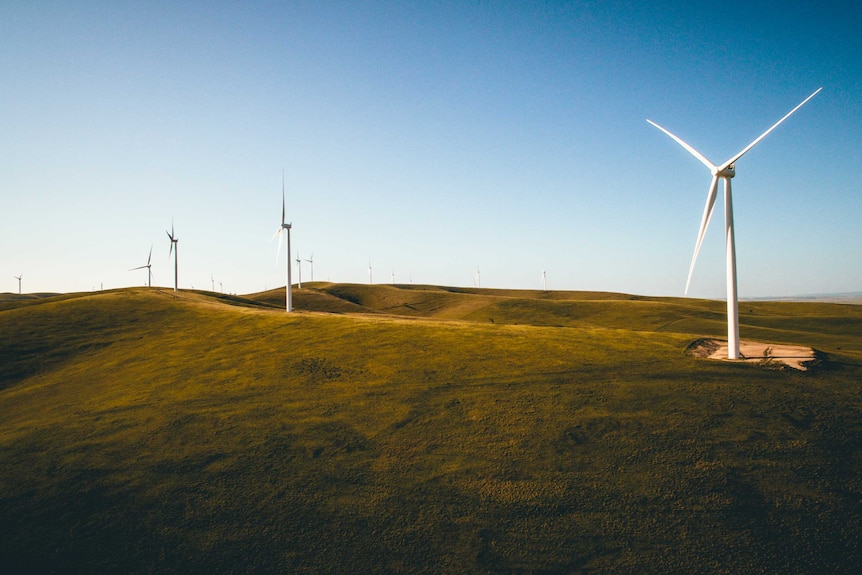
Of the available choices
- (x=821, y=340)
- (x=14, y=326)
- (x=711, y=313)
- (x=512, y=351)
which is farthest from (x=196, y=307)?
(x=711, y=313)

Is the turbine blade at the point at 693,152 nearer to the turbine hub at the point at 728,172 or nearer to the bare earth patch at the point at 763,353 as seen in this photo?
the turbine hub at the point at 728,172

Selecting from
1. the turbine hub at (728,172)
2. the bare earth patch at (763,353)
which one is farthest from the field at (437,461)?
the turbine hub at (728,172)

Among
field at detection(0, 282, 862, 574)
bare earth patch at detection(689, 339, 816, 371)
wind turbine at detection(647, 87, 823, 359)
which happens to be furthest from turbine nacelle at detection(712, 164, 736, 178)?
field at detection(0, 282, 862, 574)

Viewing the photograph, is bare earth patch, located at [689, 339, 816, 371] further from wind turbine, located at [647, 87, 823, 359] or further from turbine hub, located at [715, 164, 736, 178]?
turbine hub, located at [715, 164, 736, 178]

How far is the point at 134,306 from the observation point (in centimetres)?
5894

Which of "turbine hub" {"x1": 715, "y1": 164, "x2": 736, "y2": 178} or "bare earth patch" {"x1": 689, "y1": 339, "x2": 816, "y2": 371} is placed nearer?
"bare earth patch" {"x1": 689, "y1": 339, "x2": 816, "y2": 371}

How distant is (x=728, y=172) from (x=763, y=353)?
40.6ft

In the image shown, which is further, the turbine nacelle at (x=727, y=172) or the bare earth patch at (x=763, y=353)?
the turbine nacelle at (x=727, y=172)

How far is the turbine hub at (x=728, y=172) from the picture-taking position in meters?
30.7

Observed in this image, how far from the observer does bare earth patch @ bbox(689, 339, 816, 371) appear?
30.0m

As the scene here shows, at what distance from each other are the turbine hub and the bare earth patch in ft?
39.4

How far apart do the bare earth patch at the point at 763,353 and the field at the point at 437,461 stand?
3.64 feet

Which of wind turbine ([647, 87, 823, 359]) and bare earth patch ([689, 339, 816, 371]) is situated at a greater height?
wind turbine ([647, 87, 823, 359])

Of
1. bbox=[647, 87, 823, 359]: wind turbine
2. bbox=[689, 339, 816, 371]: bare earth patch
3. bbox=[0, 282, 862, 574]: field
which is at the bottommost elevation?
bbox=[0, 282, 862, 574]: field
